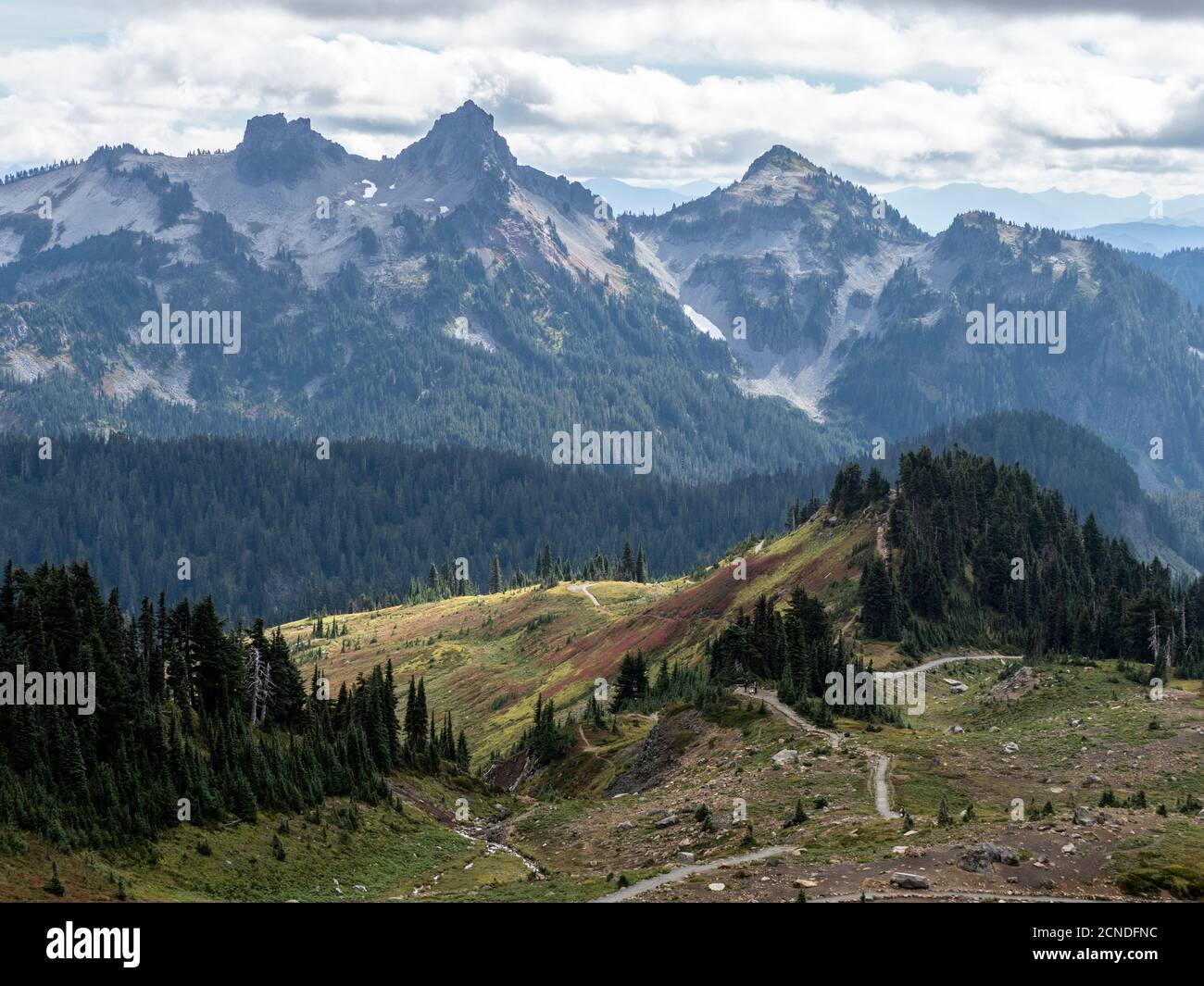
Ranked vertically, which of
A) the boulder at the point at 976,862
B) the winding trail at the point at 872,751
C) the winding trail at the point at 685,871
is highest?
the boulder at the point at 976,862

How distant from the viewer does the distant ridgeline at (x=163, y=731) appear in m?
75.0

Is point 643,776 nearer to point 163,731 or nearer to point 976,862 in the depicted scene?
point 163,731

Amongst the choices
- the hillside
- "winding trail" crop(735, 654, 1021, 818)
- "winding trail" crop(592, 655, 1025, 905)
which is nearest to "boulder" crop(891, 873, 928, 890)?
the hillside

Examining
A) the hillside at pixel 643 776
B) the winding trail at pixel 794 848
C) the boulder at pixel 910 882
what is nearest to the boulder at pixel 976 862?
the hillside at pixel 643 776

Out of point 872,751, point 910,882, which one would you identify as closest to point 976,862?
point 910,882

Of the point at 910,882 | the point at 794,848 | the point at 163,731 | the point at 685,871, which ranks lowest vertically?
the point at 685,871

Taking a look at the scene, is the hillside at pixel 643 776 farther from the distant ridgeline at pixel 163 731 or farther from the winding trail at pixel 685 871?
the winding trail at pixel 685 871

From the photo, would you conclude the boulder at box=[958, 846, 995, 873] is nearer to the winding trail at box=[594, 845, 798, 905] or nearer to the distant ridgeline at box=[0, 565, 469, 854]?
the winding trail at box=[594, 845, 798, 905]

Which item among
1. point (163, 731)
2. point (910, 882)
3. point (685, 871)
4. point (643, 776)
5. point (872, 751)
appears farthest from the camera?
point (643, 776)

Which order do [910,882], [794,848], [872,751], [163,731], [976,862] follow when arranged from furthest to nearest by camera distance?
[872,751], [163,731], [794,848], [976,862], [910,882]

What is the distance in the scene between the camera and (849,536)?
196125 millimetres

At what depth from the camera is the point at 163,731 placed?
289ft

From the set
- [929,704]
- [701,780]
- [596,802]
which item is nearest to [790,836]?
[701,780]
